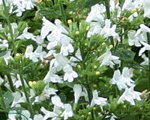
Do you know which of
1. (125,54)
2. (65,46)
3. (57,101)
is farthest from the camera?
(125,54)

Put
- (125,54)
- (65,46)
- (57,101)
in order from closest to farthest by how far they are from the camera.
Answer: (65,46), (57,101), (125,54)

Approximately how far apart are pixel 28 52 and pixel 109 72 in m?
0.38

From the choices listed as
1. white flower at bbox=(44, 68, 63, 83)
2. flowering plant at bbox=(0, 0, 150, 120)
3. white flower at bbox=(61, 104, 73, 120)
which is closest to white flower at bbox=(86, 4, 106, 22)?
flowering plant at bbox=(0, 0, 150, 120)

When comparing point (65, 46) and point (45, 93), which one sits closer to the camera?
point (65, 46)

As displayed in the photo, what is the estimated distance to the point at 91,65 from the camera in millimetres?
1264

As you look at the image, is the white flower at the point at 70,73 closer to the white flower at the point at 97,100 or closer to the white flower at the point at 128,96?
the white flower at the point at 97,100

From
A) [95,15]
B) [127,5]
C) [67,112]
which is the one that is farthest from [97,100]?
[127,5]

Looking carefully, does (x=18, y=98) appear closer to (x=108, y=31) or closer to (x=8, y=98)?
(x=8, y=98)

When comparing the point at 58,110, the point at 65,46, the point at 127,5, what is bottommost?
the point at 58,110

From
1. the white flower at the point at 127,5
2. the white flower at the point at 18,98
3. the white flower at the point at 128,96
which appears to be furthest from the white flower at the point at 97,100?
the white flower at the point at 127,5

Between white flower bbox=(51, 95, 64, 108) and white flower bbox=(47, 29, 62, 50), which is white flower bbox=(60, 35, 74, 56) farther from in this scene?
white flower bbox=(51, 95, 64, 108)

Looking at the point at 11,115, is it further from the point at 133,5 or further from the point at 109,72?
the point at 133,5

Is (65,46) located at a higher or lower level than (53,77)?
higher

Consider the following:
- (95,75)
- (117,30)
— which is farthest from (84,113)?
(117,30)
